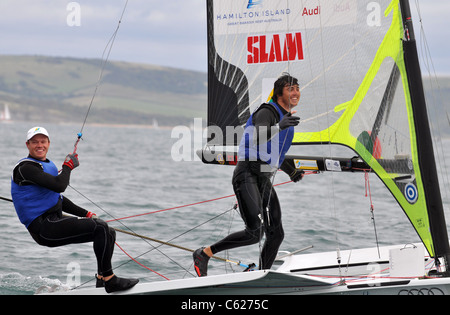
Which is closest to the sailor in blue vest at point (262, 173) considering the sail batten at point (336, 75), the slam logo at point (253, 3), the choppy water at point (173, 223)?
the choppy water at point (173, 223)

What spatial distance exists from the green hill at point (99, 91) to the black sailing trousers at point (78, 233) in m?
96.5

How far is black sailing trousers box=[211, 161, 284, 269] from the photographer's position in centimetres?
464

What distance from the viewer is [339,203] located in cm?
1198

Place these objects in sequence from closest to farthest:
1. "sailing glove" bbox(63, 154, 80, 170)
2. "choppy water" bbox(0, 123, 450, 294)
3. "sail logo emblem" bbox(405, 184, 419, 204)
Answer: "sailing glove" bbox(63, 154, 80, 170) → "sail logo emblem" bbox(405, 184, 419, 204) → "choppy water" bbox(0, 123, 450, 294)

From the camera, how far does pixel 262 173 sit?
4.75 metres

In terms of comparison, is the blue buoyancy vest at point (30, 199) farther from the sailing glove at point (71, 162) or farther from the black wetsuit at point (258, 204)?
the black wetsuit at point (258, 204)

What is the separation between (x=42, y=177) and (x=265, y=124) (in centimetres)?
148

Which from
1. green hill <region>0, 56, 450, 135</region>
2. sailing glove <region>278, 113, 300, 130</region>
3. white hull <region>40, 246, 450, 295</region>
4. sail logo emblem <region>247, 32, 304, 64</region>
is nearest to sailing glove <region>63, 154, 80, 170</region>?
white hull <region>40, 246, 450, 295</region>

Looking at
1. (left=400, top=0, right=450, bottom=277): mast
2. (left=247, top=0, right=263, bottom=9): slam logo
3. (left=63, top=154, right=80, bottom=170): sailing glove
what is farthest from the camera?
(left=247, top=0, right=263, bottom=9): slam logo

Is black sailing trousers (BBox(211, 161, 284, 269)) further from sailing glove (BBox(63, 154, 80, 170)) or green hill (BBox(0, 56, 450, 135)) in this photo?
green hill (BBox(0, 56, 450, 135))

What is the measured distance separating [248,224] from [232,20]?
2.17 metres

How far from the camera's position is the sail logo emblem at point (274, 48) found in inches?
227

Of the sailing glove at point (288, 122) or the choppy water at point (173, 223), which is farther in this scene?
the choppy water at point (173, 223)

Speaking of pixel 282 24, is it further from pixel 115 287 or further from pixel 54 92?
pixel 54 92
